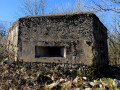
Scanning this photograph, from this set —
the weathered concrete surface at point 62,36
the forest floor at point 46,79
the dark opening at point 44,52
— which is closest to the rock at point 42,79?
the forest floor at point 46,79

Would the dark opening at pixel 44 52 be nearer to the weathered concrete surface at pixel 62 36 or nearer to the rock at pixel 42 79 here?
the weathered concrete surface at pixel 62 36

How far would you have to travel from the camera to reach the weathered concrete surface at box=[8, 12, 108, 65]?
3348mm

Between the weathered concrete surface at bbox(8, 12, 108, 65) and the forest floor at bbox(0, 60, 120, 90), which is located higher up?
the weathered concrete surface at bbox(8, 12, 108, 65)

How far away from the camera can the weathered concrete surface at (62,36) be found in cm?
335

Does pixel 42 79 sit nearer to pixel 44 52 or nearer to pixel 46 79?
pixel 46 79

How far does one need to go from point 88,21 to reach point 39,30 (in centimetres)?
147

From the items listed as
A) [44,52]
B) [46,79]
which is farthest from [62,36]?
[46,79]

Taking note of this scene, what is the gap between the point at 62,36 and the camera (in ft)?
11.4

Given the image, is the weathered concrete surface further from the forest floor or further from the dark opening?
the forest floor

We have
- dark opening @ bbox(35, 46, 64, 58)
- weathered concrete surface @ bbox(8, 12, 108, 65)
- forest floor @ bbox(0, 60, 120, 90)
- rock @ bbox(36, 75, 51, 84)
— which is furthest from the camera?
dark opening @ bbox(35, 46, 64, 58)

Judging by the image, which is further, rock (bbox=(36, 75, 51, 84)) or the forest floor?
rock (bbox=(36, 75, 51, 84))

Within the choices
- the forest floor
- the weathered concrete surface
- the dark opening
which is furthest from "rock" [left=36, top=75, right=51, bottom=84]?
the dark opening

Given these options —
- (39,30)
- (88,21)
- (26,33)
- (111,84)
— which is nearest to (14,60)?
(26,33)

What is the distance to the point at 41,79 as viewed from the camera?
2.92 m
